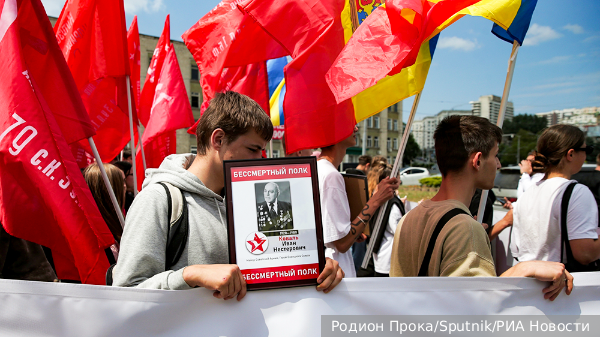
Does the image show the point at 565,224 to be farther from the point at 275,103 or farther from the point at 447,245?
the point at 275,103

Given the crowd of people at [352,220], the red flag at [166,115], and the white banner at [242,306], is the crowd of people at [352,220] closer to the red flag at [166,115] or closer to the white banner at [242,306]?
the white banner at [242,306]

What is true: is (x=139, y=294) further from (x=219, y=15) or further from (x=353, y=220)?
(x=219, y=15)

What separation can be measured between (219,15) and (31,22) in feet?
6.50

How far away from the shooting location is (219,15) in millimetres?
4023

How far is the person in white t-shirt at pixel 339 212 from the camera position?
2809 mm

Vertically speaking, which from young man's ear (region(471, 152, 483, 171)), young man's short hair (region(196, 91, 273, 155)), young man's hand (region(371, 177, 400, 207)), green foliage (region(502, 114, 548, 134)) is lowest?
young man's hand (region(371, 177, 400, 207))

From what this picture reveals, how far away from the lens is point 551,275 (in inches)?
64.0

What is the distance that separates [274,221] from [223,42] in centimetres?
283

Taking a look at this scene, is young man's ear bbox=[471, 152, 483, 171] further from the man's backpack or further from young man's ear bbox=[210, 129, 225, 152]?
the man's backpack

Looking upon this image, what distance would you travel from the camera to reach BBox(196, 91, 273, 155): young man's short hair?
5.66 feet

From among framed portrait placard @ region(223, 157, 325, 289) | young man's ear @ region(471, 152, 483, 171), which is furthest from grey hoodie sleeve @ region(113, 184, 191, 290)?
young man's ear @ region(471, 152, 483, 171)

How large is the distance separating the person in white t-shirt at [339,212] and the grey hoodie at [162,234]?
1246 mm

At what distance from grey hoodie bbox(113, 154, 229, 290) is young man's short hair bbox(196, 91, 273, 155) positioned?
0.20 metres

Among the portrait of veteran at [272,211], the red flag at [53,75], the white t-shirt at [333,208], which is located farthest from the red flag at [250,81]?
the portrait of veteran at [272,211]
